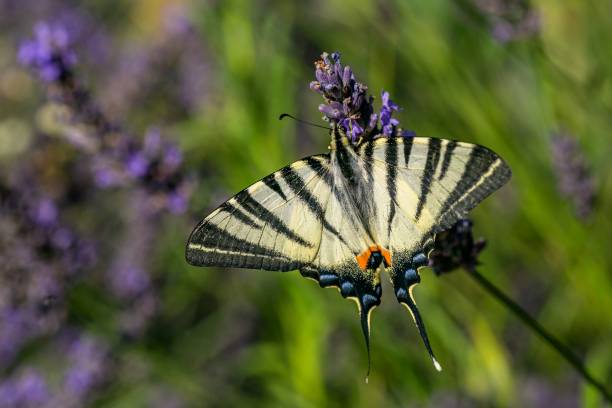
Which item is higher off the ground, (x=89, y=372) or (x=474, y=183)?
(x=474, y=183)

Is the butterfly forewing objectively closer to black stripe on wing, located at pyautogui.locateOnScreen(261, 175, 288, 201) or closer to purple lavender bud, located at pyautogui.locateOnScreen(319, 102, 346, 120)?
black stripe on wing, located at pyautogui.locateOnScreen(261, 175, 288, 201)

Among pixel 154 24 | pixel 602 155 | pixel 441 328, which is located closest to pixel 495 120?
pixel 602 155

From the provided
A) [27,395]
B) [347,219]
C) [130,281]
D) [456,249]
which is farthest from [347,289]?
[27,395]

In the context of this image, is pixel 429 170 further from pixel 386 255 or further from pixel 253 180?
pixel 253 180

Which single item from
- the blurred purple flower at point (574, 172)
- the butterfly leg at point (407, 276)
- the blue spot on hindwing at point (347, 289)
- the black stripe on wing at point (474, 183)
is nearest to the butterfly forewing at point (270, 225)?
the blue spot on hindwing at point (347, 289)

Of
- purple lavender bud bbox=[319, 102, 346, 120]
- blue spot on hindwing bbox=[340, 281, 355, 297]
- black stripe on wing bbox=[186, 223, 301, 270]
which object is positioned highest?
purple lavender bud bbox=[319, 102, 346, 120]

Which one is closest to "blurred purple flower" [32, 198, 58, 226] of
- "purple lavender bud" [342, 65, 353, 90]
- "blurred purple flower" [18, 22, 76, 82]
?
"blurred purple flower" [18, 22, 76, 82]
